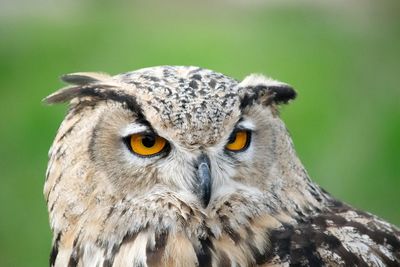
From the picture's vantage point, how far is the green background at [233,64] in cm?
582

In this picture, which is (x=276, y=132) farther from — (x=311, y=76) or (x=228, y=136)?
(x=311, y=76)

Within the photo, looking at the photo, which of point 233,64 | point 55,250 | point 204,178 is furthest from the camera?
point 233,64

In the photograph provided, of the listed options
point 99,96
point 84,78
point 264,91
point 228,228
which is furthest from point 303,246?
point 84,78

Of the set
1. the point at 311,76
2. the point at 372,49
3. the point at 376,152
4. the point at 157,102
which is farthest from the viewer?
the point at 372,49

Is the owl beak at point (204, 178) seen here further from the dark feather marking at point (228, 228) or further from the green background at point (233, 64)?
the green background at point (233, 64)

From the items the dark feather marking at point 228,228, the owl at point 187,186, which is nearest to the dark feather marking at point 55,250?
the owl at point 187,186

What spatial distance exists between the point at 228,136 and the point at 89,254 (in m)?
0.52

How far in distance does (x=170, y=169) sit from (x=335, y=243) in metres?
0.50

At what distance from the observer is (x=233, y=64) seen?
25.6 ft

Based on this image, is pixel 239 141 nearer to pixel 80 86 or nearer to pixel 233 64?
pixel 80 86

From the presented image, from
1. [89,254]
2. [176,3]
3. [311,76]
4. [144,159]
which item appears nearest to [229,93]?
[144,159]

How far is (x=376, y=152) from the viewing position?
6125mm

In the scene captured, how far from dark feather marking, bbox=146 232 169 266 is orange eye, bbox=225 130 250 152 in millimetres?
305

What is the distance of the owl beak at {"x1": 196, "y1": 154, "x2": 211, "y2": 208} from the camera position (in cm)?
289
